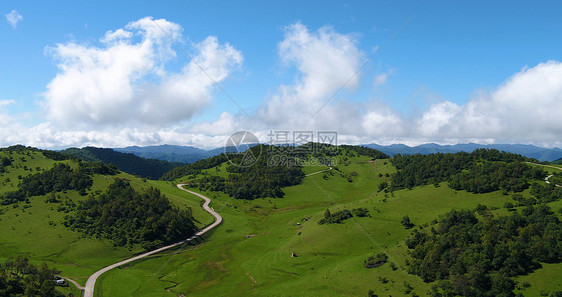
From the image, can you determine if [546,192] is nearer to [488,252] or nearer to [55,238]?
[488,252]

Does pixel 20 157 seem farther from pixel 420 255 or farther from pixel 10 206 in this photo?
pixel 420 255

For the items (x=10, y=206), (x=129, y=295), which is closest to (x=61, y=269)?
(x=129, y=295)

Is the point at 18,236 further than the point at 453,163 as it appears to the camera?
No

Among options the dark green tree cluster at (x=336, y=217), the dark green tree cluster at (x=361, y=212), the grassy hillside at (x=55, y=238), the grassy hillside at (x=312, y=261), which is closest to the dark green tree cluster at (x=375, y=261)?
the grassy hillside at (x=312, y=261)

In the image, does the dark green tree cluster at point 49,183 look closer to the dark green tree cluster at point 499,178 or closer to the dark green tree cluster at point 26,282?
the dark green tree cluster at point 26,282

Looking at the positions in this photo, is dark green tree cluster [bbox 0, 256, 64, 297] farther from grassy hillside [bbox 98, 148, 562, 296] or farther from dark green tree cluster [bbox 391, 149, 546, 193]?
dark green tree cluster [bbox 391, 149, 546, 193]

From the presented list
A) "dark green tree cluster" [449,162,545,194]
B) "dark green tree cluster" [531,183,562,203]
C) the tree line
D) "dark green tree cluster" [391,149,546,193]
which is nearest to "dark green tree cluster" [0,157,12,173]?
the tree line
